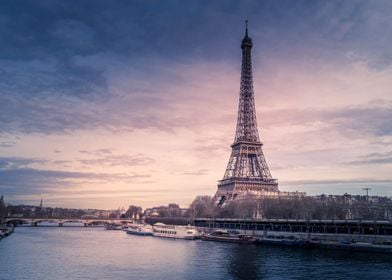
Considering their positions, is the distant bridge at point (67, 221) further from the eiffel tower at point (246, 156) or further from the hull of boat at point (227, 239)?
the hull of boat at point (227, 239)

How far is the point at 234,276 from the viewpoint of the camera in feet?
99.9

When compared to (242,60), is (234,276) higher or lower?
lower

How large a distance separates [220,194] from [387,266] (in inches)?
2916

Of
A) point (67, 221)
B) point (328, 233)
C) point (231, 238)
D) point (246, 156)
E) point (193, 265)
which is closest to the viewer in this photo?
point (193, 265)

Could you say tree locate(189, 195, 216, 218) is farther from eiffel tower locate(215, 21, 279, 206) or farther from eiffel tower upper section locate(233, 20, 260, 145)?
eiffel tower upper section locate(233, 20, 260, 145)

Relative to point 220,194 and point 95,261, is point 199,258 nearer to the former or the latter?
point 95,261

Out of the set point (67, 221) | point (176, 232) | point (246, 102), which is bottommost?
point (67, 221)

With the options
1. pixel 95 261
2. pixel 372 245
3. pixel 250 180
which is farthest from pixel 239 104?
pixel 95 261

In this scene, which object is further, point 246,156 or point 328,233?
point 246,156

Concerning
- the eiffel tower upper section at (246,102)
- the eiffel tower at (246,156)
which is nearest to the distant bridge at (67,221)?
the eiffel tower at (246,156)

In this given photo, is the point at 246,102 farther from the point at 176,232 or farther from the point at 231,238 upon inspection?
the point at 231,238

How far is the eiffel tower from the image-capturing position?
324 feet

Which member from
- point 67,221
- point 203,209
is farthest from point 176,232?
point 67,221

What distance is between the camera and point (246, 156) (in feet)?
333
